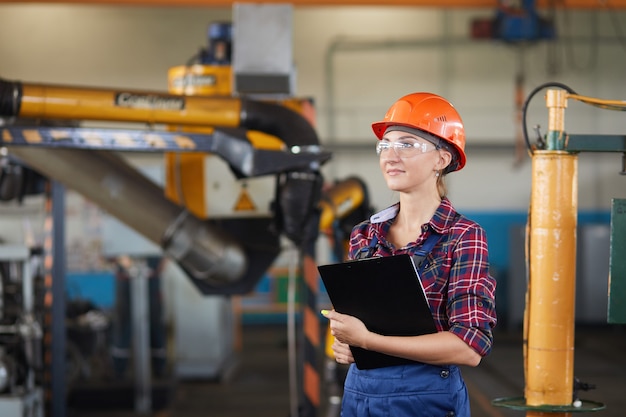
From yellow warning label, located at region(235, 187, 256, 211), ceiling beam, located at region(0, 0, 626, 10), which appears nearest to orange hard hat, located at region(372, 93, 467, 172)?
yellow warning label, located at region(235, 187, 256, 211)

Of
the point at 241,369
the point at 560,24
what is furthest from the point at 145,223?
the point at 560,24

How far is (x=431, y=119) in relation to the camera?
7.38 feet

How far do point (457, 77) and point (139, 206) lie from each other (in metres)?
9.03

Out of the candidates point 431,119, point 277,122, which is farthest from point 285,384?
point 431,119

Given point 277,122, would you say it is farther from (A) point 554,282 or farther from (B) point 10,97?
(A) point 554,282

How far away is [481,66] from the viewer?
1316 cm

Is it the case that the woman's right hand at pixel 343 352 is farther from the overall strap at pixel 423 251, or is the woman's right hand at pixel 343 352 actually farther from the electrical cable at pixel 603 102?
the electrical cable at pixel 603 102

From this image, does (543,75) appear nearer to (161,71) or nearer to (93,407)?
(161,71)

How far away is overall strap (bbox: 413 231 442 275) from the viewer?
2.15m

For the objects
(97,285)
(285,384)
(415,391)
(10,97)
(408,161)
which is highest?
(10,97)

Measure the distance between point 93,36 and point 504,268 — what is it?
660cm

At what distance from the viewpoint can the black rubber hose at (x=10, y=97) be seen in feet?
12.7

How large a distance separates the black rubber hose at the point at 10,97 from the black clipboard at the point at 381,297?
2.22 metres

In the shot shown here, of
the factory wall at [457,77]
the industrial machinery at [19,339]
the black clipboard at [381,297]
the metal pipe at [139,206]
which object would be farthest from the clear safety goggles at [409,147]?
the factory wall at [457,77]
